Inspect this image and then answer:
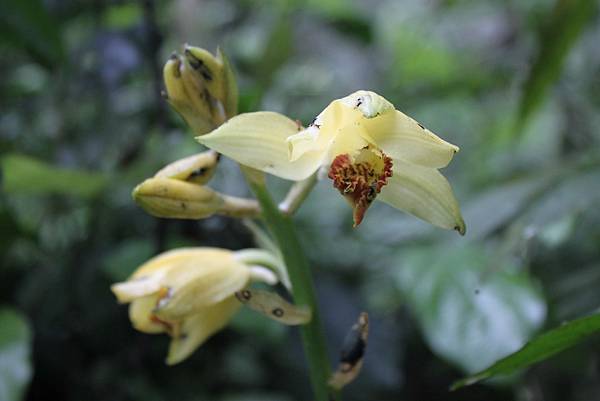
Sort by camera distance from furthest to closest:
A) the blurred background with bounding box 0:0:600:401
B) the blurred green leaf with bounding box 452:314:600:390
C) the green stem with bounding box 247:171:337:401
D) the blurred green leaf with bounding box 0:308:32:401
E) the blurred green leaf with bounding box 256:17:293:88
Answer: the blurred green leaf with bounding box 256:17:293:88
the blurred background with bounding box 0:0:600:401
the blurred green leaf with bounding box 0:308:32:401
the green stem with bounding box 247:171:337:401
the blurred green leaf with bounding box 452:314:600:390

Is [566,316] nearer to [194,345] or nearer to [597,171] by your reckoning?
[597,171]

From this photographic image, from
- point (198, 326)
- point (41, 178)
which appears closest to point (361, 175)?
point (198, 326)

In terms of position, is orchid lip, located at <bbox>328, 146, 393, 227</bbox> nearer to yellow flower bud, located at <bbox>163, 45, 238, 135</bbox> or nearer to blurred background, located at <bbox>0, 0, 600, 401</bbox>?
yellow flower bud, located at <bbox>163, 45, 238, 135</bbox>

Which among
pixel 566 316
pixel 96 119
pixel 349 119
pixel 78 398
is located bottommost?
pixel 78 398

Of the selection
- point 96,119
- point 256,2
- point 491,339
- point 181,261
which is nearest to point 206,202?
point 181,261

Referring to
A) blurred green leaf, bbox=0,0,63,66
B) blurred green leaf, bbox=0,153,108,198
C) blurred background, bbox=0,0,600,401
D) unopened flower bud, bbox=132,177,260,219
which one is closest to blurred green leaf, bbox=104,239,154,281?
blurred background, bbox=0,0,600,401

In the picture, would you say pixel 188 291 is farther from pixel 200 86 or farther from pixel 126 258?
pixel 126 258
